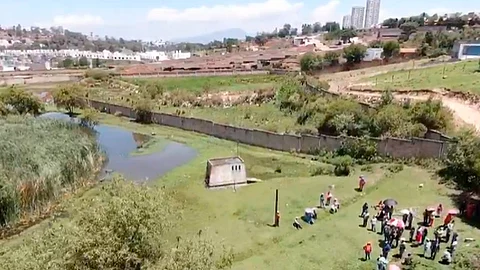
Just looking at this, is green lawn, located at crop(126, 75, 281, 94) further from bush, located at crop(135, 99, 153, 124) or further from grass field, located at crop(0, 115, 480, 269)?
grass field, located at crop(0, 115, 480, 269)

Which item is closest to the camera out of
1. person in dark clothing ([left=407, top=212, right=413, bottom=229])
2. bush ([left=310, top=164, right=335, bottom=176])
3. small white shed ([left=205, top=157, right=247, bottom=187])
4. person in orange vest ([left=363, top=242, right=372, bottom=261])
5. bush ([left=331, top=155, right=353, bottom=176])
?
person in orange vest ([left=363, top=242, right=372, bottom=261])

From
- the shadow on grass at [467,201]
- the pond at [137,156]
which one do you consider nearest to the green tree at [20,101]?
the pond at [137,156]

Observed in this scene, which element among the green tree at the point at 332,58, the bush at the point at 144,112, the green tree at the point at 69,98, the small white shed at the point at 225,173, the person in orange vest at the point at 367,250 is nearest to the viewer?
the person in orange vest at the point at 367,250

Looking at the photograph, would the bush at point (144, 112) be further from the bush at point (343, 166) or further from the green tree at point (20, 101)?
the bush at point (343, 166)

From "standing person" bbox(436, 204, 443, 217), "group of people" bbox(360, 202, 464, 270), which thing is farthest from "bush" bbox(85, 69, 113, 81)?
"standing person" bbox(436, 204, 443, 217)

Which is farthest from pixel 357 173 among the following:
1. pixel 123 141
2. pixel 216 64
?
pixel 216 64

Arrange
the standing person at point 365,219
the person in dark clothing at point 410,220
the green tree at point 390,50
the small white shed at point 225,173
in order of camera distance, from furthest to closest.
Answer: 1. the green tree at point 390,50
2. the small white shed at point 225,173
3. the standing person at point 365,219
4. the person in dark clothing at point 410,220
